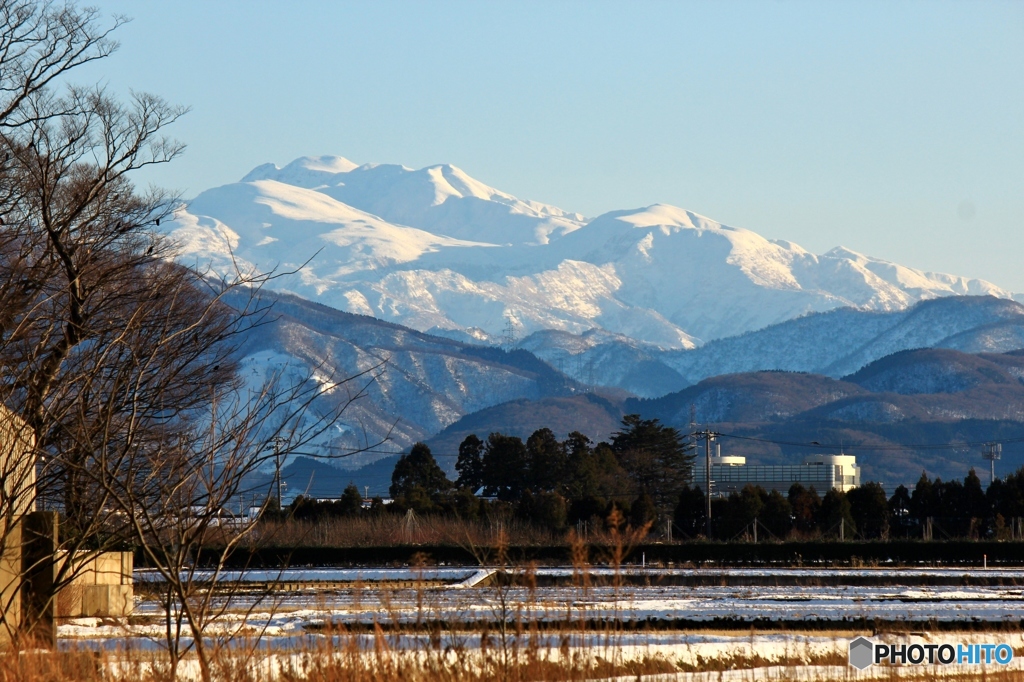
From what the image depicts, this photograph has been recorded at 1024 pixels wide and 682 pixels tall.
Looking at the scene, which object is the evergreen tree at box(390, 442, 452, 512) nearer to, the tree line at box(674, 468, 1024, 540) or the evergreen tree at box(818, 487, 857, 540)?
the tree line at box(674, 468, 1024, 540)

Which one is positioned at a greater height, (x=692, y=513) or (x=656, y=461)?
(x=656, y=461)

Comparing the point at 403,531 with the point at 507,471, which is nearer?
the point at 403,531

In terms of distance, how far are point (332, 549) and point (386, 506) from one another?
56.7ft

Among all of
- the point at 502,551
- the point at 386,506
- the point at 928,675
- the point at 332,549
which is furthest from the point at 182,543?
the point at 386,506

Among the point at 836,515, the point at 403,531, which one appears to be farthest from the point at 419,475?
the point at 836,515

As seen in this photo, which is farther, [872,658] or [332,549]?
[332,549]

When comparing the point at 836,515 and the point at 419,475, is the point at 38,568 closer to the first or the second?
the point at 836,515

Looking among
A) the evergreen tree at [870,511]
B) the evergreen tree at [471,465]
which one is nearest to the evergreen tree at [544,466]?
the evergreen tree at [471,465]

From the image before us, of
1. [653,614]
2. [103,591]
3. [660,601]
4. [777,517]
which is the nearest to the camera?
[653,614]

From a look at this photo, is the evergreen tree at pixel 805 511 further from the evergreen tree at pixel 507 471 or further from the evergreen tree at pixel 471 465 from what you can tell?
the evergreen tree at pixel 471 465

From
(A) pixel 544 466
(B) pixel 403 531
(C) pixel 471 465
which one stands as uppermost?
(C) pixel 471 465

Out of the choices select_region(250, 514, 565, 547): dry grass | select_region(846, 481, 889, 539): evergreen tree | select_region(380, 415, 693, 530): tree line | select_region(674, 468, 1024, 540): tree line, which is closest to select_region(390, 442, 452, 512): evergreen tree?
select_region(380, 415, 693, 530): tree line

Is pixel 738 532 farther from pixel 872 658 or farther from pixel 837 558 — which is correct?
pixel 872 658

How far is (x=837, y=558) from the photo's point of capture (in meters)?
44.4
